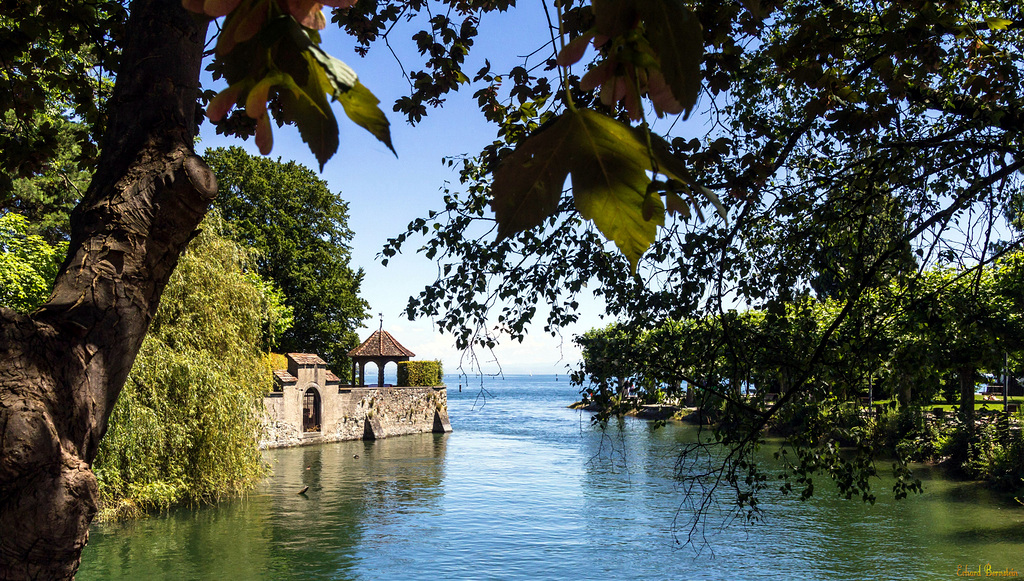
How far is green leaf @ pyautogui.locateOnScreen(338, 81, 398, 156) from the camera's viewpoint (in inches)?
21.8

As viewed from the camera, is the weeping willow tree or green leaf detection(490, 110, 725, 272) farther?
the weeping willow tree

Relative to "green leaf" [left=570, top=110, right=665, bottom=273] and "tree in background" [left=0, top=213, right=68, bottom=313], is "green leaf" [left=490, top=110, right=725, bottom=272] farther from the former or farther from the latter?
"tree in background" [left=0, top=213, right=68, bottom=313]

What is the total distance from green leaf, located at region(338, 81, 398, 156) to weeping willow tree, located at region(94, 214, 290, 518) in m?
16.4

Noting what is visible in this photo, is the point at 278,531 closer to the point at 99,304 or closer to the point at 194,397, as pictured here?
the point at 194,397

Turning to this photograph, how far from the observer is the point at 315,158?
646 mm

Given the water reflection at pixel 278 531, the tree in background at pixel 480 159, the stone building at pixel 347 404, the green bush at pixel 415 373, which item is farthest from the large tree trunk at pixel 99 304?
the green bush at pixel 415 373

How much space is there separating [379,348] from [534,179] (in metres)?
41.6

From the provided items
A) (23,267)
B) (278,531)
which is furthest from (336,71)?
(23,267)

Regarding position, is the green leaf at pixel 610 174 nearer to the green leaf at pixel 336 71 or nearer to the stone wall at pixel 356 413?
the green leaf at pixel 336 71

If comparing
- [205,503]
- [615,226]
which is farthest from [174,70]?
[205,503]

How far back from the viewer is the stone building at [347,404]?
32.9 m

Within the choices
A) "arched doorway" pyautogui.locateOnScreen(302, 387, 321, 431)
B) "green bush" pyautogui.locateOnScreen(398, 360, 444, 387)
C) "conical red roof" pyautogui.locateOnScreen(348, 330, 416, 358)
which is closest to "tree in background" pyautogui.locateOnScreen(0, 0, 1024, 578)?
"arched doorway" pyautogui.locateOnScreen(302, 387, 321, 431)

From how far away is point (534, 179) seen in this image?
0.60m

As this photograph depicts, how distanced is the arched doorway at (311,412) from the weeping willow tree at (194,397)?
54.7 ft
